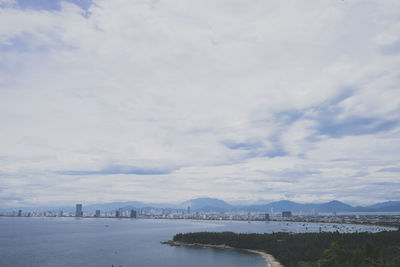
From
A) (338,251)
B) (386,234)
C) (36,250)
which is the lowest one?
(36,250)

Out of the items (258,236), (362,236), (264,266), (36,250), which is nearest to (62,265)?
(36,250)

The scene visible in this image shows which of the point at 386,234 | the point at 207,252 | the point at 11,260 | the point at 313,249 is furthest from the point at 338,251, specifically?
the point at 11,260

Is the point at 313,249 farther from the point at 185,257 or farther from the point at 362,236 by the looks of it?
the point at 185,257

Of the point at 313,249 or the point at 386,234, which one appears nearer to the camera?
the point at 313,249

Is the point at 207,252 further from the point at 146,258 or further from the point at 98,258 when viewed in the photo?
the point at 98,258

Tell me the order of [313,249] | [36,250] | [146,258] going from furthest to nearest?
[36,250] < [146,258] < [313,249]

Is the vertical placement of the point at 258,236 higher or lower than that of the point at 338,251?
lower

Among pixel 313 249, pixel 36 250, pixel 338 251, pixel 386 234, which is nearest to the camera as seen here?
pixel 338 251
